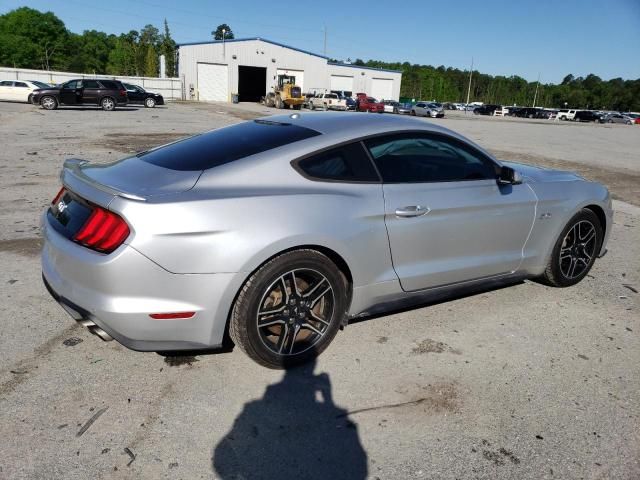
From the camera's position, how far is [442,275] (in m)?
3.60

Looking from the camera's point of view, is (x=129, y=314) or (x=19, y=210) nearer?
(x=129, y=314)

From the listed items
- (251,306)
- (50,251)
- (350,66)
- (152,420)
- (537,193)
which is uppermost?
(350,66)

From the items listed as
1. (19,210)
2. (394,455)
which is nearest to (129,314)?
(394,455)

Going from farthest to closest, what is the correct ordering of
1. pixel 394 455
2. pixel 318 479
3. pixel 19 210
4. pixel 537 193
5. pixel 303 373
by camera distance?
pixel 19 210 < pixel 537 193 < pixel 303 373 < pixel 394 455 < pixel 318 479

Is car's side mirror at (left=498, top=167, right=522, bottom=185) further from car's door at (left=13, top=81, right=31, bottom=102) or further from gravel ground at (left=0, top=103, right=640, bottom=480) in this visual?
car's door at (left=13, top=81, right=31, bottom=102)

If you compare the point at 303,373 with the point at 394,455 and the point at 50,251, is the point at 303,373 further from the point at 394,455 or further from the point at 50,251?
the point at 50,251

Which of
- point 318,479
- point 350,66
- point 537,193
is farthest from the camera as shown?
point 350,66

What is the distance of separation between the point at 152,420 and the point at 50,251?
120 centimetres

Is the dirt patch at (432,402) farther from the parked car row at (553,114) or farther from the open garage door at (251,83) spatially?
the parked car row at (553,114)

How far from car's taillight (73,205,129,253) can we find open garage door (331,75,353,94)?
6005 centimetres

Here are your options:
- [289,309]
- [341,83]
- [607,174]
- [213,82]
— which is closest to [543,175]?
[289,309]

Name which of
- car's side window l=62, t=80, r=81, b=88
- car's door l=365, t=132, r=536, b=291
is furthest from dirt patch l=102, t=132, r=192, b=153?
car's side window l=62, t=80, r=81, b=88

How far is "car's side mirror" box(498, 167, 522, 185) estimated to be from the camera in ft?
12.4

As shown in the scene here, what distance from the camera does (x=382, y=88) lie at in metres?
66.1
